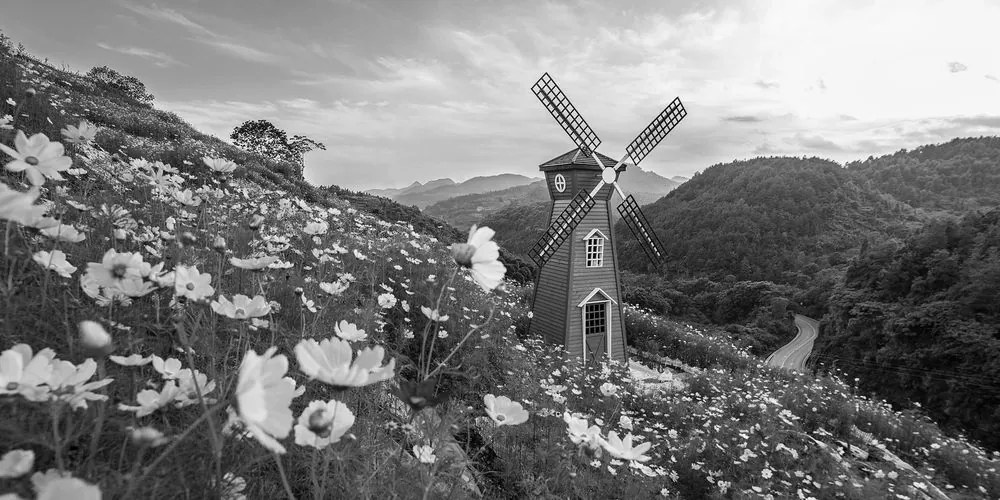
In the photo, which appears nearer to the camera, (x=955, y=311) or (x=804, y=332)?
(x=955, y=311)

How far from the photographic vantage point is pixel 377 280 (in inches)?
163

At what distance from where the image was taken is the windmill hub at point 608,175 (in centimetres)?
927

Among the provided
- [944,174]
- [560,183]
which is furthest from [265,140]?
[944,174]

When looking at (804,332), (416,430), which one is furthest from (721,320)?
(416,430)

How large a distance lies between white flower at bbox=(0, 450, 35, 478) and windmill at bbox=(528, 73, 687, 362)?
8442 mm

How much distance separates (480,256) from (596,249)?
8456 millimetres

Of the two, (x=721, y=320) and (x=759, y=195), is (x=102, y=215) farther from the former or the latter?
(x=759, y=195)

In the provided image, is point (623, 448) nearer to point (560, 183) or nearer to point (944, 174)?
point (560, 183)

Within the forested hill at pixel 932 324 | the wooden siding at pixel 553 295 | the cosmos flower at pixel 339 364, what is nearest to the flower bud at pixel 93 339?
the cosmos flower at pixel 339 364

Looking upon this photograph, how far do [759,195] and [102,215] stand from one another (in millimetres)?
87018

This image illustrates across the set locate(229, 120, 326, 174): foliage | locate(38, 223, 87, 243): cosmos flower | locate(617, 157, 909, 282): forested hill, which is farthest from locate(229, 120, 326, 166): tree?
locate(617, 157, 909, 282): forested hill

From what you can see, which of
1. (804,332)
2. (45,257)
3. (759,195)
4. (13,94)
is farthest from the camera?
(759,195)

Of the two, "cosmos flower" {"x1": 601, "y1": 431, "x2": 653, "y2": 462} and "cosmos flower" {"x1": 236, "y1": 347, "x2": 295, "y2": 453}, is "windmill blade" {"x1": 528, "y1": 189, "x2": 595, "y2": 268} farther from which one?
"cosmos flower" {"x1": 236, "y1": 347, "x2": 295, "y2": 453}

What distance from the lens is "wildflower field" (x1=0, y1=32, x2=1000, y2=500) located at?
34.5 inches
